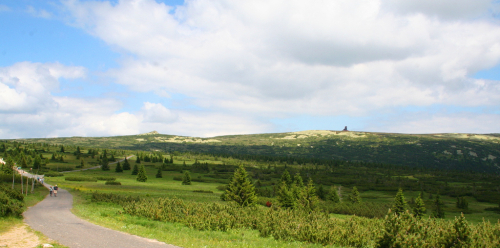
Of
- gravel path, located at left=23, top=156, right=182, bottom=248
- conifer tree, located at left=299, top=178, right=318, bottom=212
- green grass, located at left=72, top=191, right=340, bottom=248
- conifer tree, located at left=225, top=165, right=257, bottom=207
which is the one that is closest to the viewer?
gravel path, located at left=23, top=156, right=182, bottom=248

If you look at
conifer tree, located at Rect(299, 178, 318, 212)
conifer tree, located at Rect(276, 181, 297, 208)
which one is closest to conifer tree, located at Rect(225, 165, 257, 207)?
conifer tree, located at Rect(276, 181, 297, 208)

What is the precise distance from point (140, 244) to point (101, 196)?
31221 mm

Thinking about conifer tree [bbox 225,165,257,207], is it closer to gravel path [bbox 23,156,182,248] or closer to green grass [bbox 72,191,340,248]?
green grass [bbox 72,191,340,248]

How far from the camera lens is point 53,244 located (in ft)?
50.7

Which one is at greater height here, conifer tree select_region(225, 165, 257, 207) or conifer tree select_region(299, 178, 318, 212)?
conifer tree select_region(225, 165, 257, 207)

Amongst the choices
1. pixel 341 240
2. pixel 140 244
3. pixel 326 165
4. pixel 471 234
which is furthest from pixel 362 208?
pixel 326 165

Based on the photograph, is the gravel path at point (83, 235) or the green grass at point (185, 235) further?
the green grass at point (185, 235)

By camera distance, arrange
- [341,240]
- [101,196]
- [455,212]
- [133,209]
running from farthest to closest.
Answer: [455,212] → [101,196] → [133,209] → [341,240]

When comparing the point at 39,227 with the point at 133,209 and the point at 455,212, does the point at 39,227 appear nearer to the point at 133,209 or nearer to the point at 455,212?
the point at 133,209

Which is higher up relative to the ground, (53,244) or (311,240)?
(53,244)

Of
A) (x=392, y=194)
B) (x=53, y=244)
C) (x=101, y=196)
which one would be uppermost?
(x=53, y=244)

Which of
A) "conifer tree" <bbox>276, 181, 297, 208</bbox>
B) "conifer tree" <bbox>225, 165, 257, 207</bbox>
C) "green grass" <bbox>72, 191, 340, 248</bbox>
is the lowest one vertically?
"conifer tree" <bbox>276, 181, 297, 208</bbox>

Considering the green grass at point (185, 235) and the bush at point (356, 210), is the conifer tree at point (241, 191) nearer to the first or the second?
the bush at point (356, 210)

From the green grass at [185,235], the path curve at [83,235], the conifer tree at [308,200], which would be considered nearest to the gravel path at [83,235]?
the path curve at [83,235]
